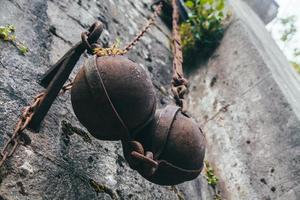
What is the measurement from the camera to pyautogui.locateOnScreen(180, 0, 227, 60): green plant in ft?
11.2

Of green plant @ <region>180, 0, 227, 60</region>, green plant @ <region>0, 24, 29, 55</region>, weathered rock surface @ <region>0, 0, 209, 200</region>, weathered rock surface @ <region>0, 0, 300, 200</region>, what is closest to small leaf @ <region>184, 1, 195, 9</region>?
green plant @ <region>180, 0, 227, 60</region>

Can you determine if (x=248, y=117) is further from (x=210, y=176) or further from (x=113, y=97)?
(x=113, y=97)

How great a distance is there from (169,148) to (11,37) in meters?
0.92

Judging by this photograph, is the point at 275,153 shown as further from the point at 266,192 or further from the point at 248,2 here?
the point at 248,2

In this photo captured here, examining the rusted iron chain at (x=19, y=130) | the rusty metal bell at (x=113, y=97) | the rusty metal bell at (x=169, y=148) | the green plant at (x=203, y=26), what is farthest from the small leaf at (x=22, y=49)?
the green plant at (x=203, y=26)

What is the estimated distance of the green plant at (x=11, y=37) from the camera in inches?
73.3

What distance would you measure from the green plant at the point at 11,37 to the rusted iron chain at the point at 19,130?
0.28 m

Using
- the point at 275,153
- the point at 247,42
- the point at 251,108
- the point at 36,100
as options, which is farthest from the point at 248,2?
the point at 36,100

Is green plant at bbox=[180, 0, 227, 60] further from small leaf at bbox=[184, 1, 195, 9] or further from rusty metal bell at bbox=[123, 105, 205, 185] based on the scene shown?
rusty metal bell at bbox=[123, 105, 205, 185]

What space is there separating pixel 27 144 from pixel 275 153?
57.4 inches

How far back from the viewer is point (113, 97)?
1.42 meters

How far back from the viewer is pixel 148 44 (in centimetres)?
317

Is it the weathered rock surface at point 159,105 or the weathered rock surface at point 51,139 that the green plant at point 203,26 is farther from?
the weathered rock surface at point 51,139

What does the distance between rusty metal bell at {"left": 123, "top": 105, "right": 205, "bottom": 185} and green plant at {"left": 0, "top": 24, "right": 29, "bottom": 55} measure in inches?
29.0
